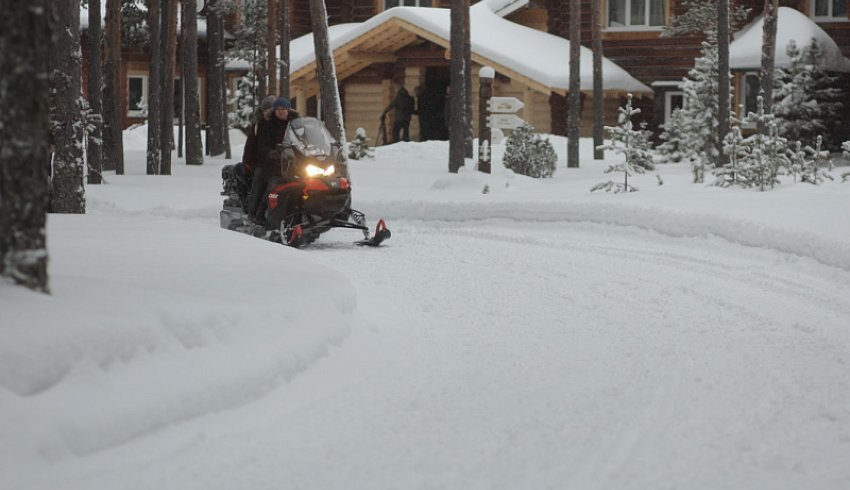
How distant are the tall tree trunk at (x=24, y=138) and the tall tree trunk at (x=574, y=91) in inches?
956

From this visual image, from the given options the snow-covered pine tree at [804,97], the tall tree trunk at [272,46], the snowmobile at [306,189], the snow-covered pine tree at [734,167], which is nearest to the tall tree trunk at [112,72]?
the tall tree trunk at [272,46]

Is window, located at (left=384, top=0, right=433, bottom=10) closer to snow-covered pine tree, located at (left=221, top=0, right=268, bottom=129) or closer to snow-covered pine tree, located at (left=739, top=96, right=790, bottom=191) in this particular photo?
snow-covered pine tree, located at (left=221, top=0, right=268, bottom=129)

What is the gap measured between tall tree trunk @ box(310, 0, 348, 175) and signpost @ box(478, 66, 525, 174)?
8.65 ft

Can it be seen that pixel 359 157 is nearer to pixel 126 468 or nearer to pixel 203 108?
pixel 203 108

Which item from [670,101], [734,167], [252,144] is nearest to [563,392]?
[252,144]

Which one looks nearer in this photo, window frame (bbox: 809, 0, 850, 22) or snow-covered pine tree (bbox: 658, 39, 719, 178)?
snow-covered pine tree (bbox: 658, 39, 719, 178)

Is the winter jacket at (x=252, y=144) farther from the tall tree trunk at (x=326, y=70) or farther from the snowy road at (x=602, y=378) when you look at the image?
the tall tree trunk at (x=326, y=70)

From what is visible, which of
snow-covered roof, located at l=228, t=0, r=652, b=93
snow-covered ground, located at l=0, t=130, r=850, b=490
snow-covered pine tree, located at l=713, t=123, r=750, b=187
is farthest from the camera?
snow-covered roof, located at l=228, t=0, r=652, b=93

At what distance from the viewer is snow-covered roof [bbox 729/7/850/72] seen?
32.6 metres

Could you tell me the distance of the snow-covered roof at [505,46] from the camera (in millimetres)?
33312

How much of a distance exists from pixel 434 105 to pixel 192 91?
11.4 m

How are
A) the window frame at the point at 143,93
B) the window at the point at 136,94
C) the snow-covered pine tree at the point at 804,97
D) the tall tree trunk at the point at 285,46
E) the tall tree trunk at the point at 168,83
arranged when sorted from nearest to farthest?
the tall tree trunk at the point at 168,83 < the tall tree trunk at the point at 285,46 < the snow-covered pine tree at the point at 804,97 < the window frame at the point at 143,93 < the window at the point at 136,94

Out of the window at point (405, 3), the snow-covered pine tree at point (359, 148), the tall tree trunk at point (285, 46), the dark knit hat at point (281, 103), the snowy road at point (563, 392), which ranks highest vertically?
the window at point (405, 3)

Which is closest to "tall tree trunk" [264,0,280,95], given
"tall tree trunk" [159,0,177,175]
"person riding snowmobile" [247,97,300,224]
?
"tall tree trunk" [159,0,177,175]
